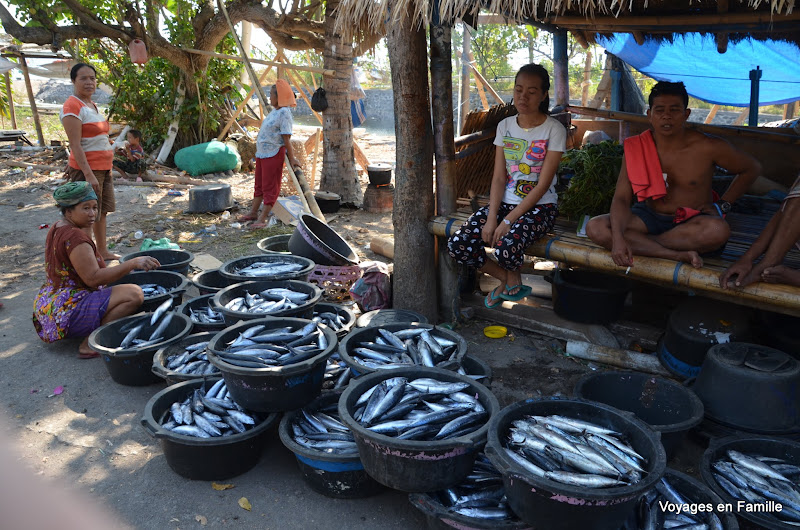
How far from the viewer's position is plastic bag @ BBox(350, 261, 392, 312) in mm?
5605

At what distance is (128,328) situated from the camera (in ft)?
15.9

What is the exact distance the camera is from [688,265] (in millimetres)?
4031

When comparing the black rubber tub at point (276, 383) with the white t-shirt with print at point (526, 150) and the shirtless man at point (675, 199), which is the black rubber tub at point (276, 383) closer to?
the white t-shirt with print at point (526, 150)

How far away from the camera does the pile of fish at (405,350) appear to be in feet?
12.3

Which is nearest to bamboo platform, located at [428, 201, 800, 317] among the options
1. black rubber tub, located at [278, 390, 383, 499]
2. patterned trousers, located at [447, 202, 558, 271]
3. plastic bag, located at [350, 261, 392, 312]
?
patterned trousers, located at [447, 202, 558, 271]

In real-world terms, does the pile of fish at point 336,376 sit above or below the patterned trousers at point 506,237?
below

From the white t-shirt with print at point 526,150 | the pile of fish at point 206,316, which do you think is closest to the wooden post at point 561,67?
the white t-shirt with print at point 526,150

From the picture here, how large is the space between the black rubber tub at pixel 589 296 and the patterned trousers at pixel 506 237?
2.75ft

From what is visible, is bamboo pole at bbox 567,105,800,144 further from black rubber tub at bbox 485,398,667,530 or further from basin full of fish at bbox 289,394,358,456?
basin full of fish at bbox 289,394,358,456

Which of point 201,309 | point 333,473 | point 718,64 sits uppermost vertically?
point 718,64

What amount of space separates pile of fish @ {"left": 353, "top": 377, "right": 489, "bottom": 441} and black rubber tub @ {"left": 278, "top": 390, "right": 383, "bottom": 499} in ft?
1.04

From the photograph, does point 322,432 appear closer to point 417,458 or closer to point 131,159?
point 417,458

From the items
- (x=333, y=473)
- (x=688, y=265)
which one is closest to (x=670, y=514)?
(x=333, y=473)

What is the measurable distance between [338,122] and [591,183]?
20.5ft
